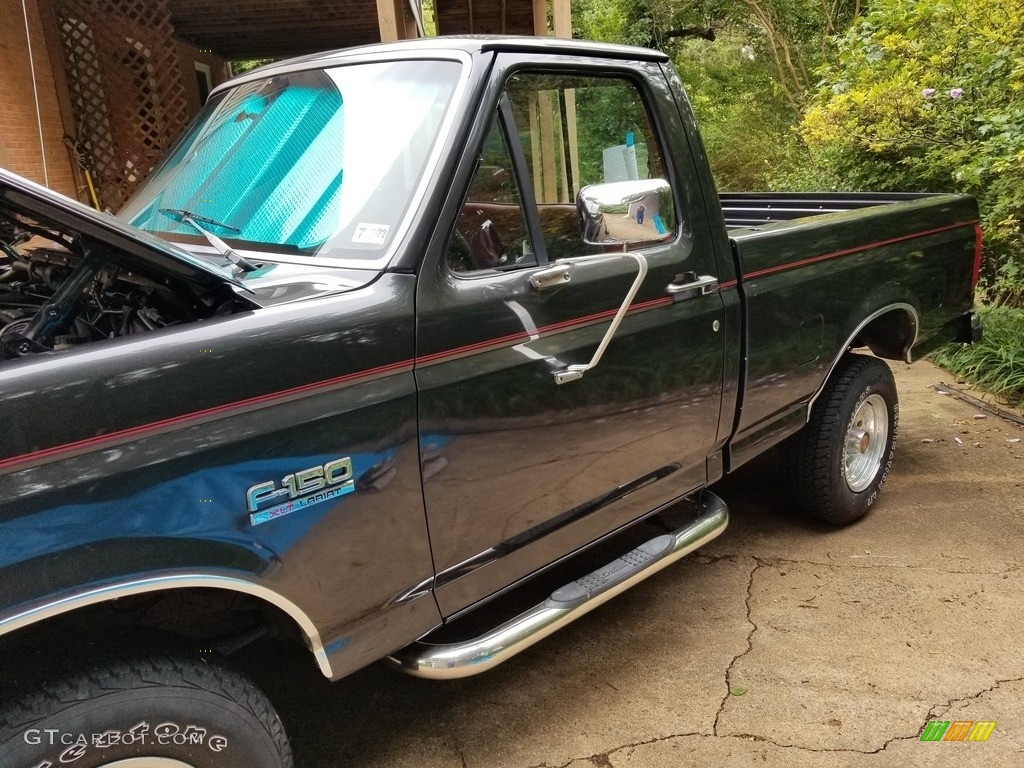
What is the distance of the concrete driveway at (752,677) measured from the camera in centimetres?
257

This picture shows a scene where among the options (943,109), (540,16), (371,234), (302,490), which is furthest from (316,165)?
(540,16)

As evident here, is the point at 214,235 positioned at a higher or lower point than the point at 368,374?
higher

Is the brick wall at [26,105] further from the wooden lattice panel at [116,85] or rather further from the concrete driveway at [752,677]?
the concrete driveway at [752,677]

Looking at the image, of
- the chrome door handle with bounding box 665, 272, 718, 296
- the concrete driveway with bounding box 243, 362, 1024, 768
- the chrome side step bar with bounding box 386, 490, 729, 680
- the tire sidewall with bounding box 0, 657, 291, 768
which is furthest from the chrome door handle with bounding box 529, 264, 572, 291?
the concrete driveway with bounding box 243, 362, 1024, 768

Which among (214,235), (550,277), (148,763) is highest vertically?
(214,235)

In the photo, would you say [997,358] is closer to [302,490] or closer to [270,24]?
[302,490]

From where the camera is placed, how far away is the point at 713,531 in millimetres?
3055

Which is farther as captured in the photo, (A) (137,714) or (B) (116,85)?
(B) (116,85)

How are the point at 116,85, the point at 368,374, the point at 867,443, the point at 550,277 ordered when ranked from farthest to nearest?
1. the point at 116,85
2. the point at 867,443
3. the point at 550,277
4. the point at 368,374

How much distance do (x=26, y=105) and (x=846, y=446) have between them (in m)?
7.48

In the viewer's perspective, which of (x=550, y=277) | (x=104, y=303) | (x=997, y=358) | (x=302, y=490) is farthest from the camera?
(x=997, y=358)

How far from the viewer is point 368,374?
197 centimetres

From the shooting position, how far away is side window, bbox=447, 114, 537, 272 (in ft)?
7.43

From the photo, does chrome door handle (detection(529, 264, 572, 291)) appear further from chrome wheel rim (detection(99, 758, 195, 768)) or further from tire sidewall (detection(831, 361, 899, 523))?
tire sidewall (detection(831, 361, 899, 523))
